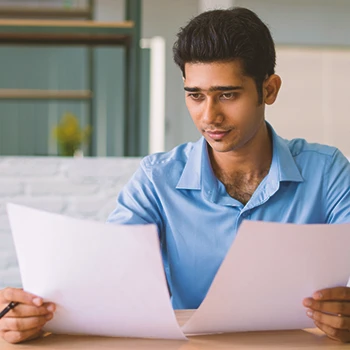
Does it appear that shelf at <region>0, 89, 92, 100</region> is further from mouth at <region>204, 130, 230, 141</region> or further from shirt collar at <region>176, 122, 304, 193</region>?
mouth at <region>204, 130, 230, 141</region>

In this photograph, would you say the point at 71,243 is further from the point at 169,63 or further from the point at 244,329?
the point at 169,63

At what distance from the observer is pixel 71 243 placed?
982mm

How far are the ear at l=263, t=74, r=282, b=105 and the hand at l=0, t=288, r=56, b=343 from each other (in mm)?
709

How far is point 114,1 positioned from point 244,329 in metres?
4.90

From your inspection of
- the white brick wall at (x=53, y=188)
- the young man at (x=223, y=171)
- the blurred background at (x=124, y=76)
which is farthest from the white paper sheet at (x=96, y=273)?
the blurred background at (x=124, y=76)

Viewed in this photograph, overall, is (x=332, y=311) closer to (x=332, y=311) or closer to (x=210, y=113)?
(x=332, y=311)

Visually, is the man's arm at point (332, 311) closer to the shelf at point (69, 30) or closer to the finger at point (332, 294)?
the finger at point (332, 294)

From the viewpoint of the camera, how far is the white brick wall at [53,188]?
221 cm

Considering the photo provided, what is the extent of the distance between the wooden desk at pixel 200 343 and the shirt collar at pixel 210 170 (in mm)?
434

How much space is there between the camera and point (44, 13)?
396cm

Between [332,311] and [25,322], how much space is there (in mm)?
486

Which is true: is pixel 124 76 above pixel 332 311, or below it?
above

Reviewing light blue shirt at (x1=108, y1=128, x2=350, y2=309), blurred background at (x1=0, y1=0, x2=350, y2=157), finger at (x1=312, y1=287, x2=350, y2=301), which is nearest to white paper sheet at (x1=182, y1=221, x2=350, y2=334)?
finger at (x1=312, y1=287, x2=350, y2=301)

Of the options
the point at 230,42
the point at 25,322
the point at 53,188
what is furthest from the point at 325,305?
the point at 53,188
